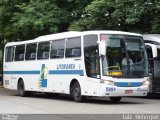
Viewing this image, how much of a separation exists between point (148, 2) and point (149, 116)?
37.8ft

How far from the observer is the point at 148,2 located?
83.8 feet

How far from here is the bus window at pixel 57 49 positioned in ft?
75.6

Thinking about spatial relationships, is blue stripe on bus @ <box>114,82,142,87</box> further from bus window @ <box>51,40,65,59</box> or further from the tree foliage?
the tree foliage

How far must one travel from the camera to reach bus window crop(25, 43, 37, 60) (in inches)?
1026

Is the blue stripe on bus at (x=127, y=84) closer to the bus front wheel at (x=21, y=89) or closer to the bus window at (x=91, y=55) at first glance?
the bus window at (x=91, y=55)

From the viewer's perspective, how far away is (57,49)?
23.5 metres

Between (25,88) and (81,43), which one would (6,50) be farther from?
(81,43)

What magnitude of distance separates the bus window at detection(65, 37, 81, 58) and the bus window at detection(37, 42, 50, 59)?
218cm

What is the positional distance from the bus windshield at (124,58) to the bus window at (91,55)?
43 centimetres

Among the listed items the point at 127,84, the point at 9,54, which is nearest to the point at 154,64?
the point at 127,84

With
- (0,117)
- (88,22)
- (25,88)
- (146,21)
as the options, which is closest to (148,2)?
(146,21)

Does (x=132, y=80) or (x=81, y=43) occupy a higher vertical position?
(x=81, y=43)

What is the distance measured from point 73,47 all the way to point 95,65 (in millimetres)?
1982

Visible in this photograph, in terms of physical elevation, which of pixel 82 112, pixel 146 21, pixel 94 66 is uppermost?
pixel 146 21
